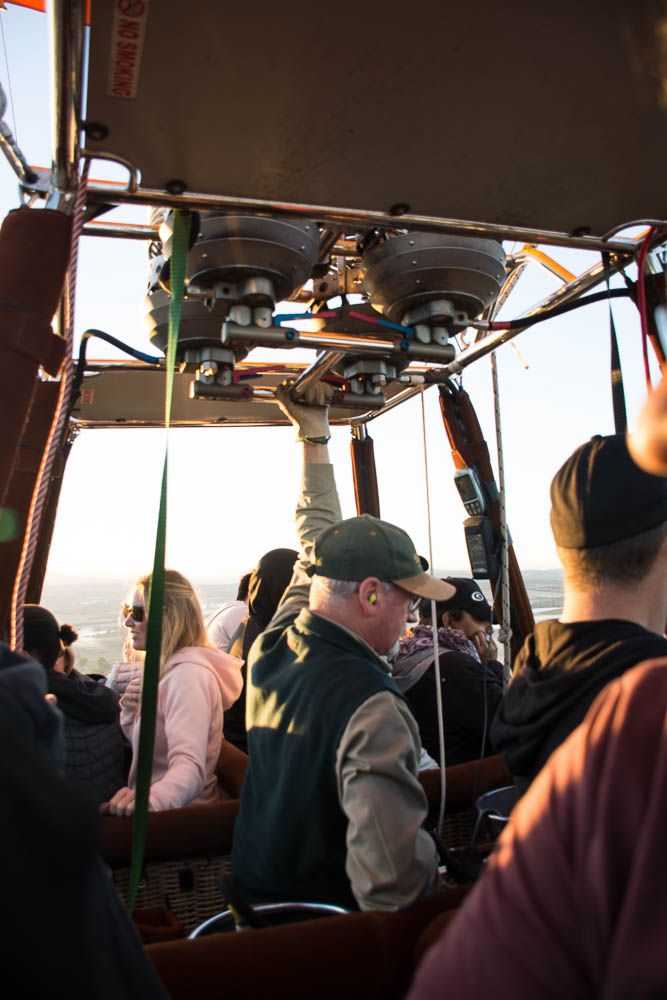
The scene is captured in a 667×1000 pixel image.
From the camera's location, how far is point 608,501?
1246 mm

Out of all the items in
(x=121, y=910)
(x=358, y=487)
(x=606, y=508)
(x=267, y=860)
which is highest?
(x=358, y=487)

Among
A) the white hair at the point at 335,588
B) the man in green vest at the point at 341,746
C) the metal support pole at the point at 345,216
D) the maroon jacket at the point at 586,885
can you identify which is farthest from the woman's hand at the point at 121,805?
the maroon jacket at the point at 586,885

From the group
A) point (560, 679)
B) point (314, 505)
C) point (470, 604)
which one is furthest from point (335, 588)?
point (470, 604)

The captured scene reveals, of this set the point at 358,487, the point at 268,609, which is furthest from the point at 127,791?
the point at 358,487

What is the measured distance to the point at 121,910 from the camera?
681mm

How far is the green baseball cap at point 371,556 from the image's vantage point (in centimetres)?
180

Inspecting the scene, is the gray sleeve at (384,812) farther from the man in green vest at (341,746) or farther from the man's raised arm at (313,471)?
the man's raised arm at (313,471)

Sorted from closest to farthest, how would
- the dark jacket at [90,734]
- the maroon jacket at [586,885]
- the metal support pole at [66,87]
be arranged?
1. the maroon jacket at [586,885]
2. the metal support pole at [66,87]
3. the dark jacket at [90,734]

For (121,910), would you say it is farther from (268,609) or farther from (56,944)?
(268,609)

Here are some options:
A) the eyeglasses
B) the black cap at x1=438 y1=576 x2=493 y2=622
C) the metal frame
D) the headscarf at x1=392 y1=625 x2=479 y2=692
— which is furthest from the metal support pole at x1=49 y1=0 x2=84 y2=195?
the black cap at x1=438 y1=576 x2=493 y2=622

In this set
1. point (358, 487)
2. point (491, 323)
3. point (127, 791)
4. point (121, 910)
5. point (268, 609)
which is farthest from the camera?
point (358, 487)

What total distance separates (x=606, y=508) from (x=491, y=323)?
841 mm

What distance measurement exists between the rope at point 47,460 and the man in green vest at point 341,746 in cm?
65

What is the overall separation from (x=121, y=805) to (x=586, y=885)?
189 cm
